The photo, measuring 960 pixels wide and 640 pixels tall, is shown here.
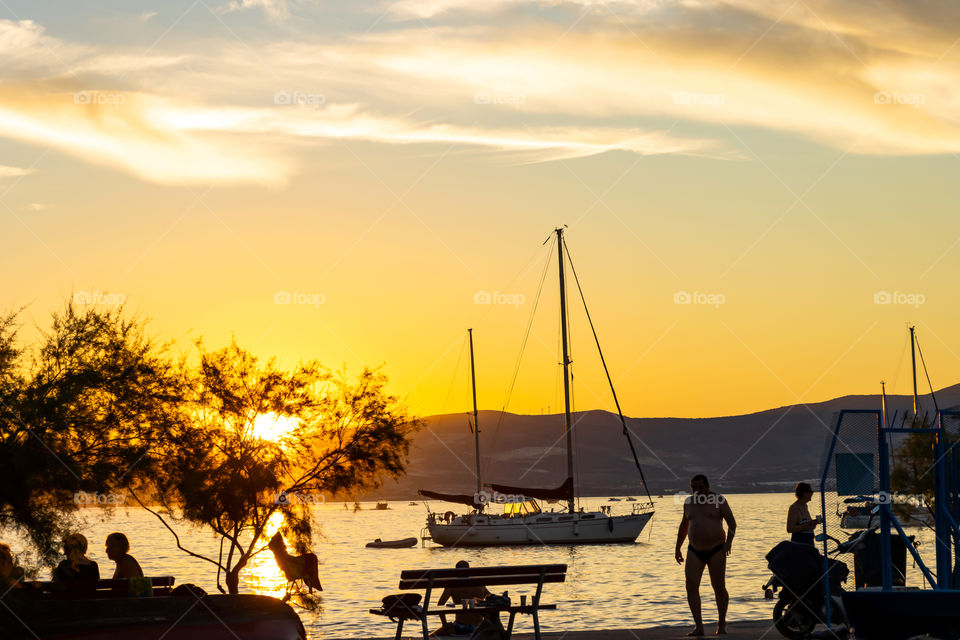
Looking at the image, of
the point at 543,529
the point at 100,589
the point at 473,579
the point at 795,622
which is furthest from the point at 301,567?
the point at 543,529

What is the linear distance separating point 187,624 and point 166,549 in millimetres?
117695

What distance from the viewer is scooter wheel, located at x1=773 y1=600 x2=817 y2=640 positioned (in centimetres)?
1287

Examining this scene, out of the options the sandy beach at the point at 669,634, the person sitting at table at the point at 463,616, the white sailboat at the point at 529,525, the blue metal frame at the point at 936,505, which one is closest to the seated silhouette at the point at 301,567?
the person sitting at table at the point at 463,616

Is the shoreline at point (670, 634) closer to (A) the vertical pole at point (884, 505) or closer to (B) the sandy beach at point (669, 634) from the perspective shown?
(B) the sandy beach at point (669, 634)

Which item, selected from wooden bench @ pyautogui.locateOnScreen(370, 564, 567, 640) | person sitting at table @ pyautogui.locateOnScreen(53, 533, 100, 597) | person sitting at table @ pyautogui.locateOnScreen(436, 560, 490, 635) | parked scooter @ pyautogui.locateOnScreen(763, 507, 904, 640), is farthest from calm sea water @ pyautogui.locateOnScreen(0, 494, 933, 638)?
person sitting at table @ pyautogui.locateOnScreen(436, 560, 490, 635)

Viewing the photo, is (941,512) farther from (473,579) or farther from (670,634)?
(473,579)

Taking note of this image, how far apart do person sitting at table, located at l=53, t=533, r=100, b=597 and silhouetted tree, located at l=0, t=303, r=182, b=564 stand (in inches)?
13.6

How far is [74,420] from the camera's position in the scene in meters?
16.0

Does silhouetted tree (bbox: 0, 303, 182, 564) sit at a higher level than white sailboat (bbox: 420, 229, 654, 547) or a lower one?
higher

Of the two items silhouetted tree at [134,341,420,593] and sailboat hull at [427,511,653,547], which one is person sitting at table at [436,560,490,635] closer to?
silhouetted tree at [134,341,420,593]

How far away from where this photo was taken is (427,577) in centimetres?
1230

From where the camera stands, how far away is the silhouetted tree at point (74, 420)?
1399 centimetres

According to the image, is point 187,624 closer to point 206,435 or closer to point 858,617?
point 858,617

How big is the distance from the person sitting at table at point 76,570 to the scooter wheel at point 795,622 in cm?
769
